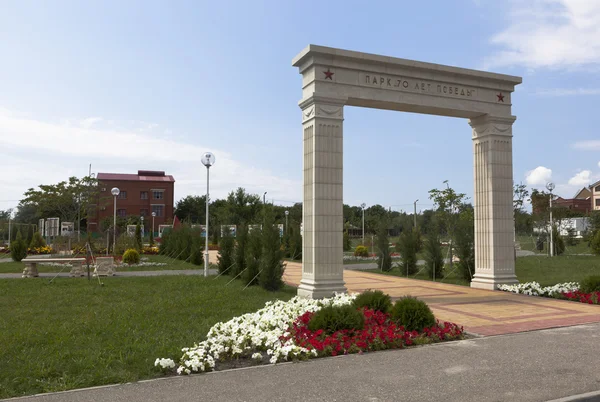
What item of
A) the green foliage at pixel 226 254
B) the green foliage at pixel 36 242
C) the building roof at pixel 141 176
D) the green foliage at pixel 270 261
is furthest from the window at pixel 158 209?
the green foliage at pixel 270 261

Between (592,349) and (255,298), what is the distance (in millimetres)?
7101

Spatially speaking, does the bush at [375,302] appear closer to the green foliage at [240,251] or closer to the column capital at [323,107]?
the column capital at [323,107]

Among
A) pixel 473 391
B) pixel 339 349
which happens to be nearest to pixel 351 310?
pixel 339 349

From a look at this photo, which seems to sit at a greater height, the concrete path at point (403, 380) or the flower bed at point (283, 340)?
the flower bed at point (283, 340)

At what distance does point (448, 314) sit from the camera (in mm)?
9781

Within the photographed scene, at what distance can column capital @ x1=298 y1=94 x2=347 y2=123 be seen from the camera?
11.6 meters

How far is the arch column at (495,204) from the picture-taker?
45.8ft

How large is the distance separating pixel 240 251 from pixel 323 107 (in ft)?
19.9

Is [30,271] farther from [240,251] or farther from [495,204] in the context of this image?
[495,204]

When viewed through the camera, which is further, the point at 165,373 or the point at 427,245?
the point at 427,245

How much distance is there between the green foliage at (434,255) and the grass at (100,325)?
6.63m

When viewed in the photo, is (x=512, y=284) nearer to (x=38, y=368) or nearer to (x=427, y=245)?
(x=427, y=245)

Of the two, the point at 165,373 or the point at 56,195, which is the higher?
the point at 56,195

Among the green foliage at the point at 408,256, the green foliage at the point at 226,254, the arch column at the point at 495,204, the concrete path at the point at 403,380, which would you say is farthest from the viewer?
the green foliage at the point at 408,256
